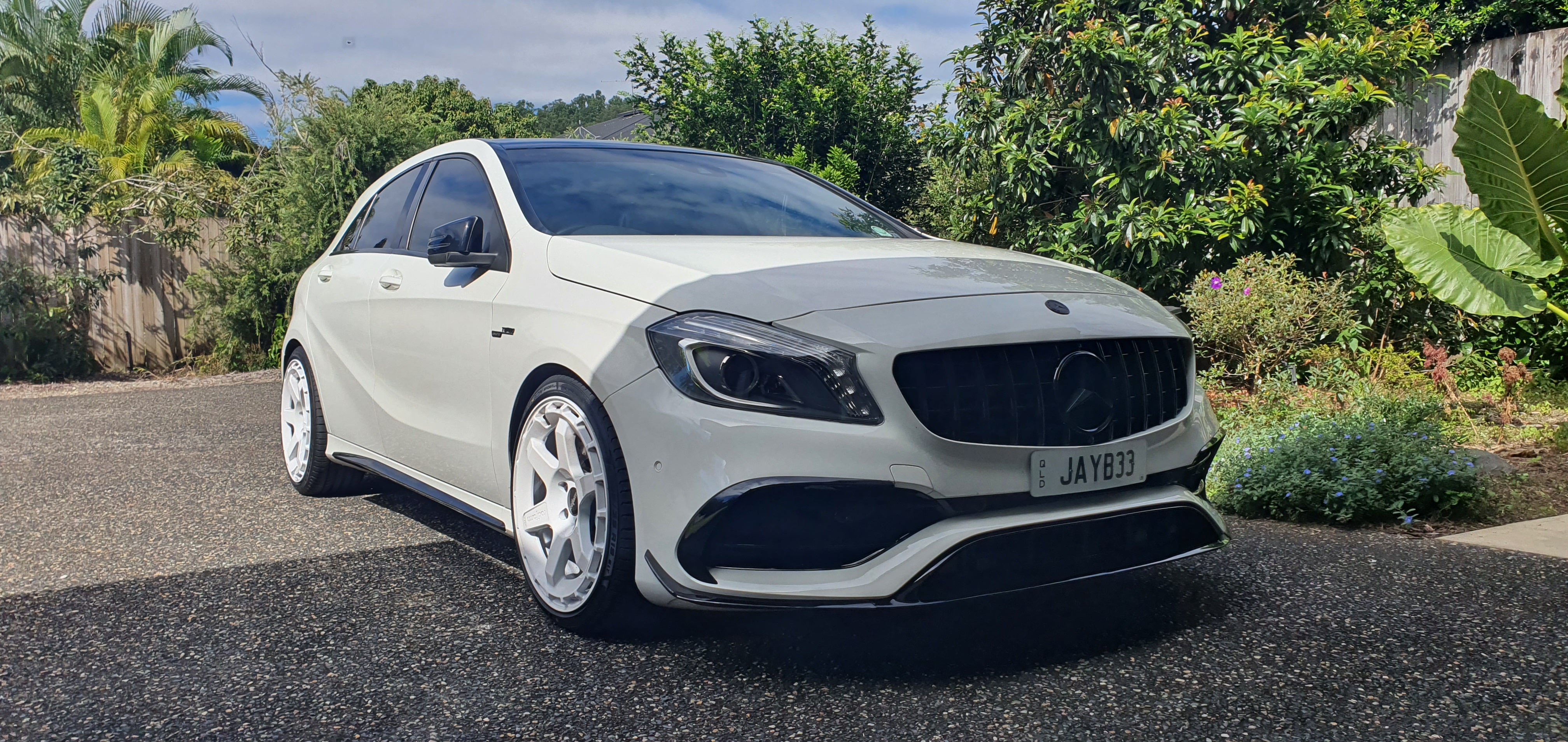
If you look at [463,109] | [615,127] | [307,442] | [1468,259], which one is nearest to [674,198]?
[307,442]

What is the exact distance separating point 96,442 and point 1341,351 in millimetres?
7905

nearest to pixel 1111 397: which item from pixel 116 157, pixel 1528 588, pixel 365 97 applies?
pixel 1528 588

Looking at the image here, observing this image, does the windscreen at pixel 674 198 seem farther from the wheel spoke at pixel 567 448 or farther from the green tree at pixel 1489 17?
the green tree at pixel 1489 17

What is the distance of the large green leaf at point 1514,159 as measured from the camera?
5539mm

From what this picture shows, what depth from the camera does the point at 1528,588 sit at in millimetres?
3756

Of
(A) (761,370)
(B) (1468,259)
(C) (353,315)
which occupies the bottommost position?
(C) (353,315)

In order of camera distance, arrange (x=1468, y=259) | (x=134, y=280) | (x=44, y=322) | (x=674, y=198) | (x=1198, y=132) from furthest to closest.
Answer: (x=134, y=280) → (x=44, y=322) → (x=1198, y=132) → (x=1468, y=259) → (x=674, y=198)

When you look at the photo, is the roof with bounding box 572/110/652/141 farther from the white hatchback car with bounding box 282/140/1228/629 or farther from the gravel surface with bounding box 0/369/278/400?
the white hatchback car with bounding box 282/140/1228/629

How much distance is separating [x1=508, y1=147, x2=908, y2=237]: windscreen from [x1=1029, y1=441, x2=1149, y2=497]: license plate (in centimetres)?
149

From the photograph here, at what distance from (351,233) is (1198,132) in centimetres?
525

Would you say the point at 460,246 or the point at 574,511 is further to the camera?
the point at 460,246

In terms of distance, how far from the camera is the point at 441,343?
4.06 metres

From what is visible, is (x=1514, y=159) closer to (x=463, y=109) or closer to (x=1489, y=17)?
(x=1489, y=17)

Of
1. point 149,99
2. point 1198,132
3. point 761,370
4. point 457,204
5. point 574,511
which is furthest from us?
point 149,99
